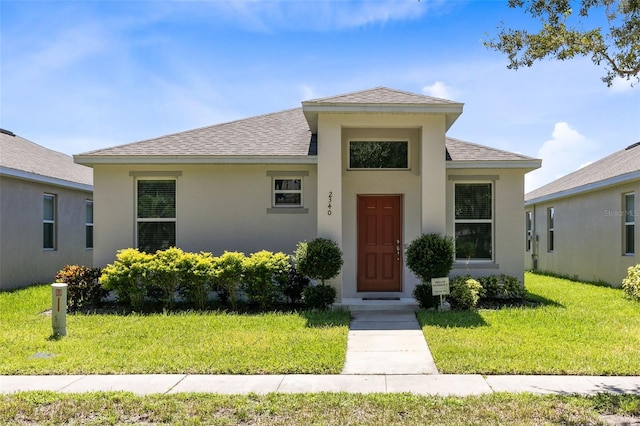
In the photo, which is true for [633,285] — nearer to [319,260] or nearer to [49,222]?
[319,260]

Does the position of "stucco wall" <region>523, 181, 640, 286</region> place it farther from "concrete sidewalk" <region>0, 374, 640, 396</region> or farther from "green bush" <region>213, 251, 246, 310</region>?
"green bush" <region>213, 251, 246, 310</region>

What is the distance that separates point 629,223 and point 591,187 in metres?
1.84

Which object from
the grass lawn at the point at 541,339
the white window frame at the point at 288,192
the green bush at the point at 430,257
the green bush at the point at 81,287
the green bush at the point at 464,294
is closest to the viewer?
the grass lawn at the point at 541,339

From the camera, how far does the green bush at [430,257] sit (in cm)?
993

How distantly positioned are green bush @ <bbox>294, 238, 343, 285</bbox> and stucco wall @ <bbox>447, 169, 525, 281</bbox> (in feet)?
11.8

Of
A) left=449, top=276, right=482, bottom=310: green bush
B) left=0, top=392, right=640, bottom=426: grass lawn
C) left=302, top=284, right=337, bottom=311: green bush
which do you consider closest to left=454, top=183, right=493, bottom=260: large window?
left=449, top=276, right=482, bottom=310: green bush

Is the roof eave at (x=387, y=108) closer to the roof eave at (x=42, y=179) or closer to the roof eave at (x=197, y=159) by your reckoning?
the roof eave at (x=197, y=159)

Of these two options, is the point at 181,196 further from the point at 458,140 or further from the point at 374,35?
the point at 458,140

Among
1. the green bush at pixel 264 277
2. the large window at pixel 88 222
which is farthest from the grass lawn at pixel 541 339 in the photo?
the large window at pixel 88 222

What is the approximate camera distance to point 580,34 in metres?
6.34

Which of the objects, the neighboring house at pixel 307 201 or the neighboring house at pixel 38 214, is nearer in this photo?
the neighboring house at pixel 307 201

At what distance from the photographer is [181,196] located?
12.1 m

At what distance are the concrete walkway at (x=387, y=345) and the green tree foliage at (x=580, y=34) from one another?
4.32 m

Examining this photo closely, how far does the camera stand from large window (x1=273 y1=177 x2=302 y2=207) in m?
12.1
